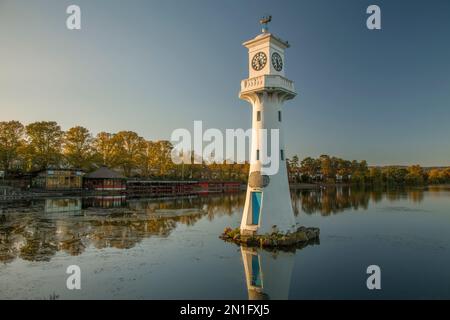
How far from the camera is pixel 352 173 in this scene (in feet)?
415

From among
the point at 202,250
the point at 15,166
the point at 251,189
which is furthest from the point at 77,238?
the point at 15,166

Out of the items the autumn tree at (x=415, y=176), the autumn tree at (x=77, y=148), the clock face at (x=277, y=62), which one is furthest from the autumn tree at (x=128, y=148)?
the autumn tree at (x=415, y=176)

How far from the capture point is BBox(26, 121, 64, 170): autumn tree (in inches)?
2013

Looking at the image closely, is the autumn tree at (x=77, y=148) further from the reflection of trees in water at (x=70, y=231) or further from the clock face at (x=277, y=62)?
the clock face at (x=277, y=62)

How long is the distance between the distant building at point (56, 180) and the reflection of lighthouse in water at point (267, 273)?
151ft

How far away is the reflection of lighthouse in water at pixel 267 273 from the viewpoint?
10115 millimetres

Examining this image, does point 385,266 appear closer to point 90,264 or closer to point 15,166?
point 90,264

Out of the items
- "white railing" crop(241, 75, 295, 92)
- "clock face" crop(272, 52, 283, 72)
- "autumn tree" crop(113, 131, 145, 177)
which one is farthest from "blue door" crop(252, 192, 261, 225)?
"autumn tree" crop(113, 131, 145, 177)

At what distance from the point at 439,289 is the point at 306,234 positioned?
7844 millimetres

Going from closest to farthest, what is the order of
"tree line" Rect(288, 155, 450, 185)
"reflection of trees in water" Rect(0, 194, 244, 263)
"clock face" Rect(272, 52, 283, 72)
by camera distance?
1. "reflection of trees in water" Rect(0, 194, 244, 263)
2. "clock face" Rect(272, 52, 283, 72)
3. "tree line" Rect(288, 155, 450, 185)

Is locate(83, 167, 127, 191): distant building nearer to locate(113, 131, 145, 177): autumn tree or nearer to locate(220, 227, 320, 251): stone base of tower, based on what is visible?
locate(113, 131, 145, 177): autumn tree

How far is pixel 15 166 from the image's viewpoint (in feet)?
184

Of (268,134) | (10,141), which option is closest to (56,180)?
(10,141)

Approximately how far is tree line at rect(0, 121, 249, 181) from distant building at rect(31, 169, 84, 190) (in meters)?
1.88
